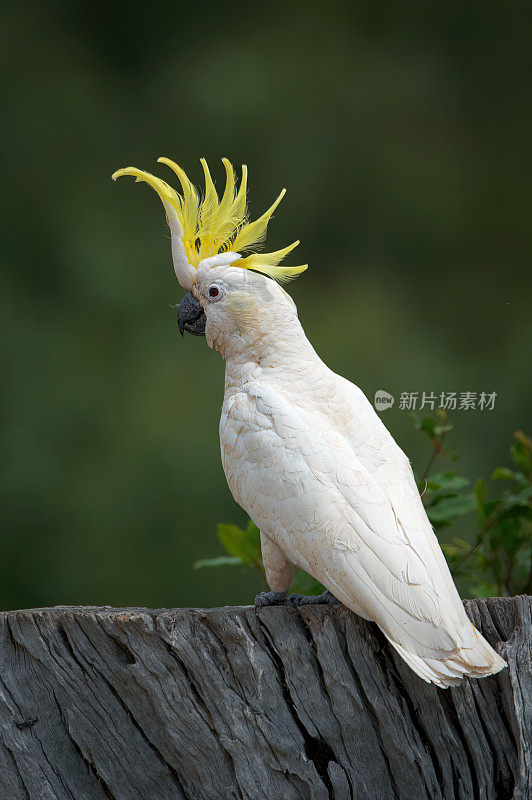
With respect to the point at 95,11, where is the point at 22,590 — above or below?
below

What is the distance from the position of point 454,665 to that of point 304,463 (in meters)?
0.50

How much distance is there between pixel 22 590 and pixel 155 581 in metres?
0.82

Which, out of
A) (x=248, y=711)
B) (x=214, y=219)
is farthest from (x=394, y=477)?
(x=214, y=219)

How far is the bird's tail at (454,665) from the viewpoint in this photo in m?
1.53

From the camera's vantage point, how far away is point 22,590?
5.20 metres

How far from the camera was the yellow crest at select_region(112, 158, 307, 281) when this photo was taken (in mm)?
2182

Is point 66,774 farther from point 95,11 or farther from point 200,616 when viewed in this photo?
point 95,11

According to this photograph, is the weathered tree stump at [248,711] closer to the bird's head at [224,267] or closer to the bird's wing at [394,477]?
the bird's wing at [394,477]

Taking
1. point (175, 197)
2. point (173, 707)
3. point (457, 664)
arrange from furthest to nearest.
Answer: point (175, 197), point (173, 707), point (457, 664)

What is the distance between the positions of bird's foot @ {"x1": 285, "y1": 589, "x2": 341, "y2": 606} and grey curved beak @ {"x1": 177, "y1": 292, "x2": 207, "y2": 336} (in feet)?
2.44

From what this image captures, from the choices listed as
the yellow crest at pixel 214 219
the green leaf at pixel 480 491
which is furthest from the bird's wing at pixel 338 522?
the green leaf at pixel 480 491

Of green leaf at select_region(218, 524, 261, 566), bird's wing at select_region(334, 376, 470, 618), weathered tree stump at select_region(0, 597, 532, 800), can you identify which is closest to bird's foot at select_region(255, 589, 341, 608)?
weathered tree stump at select_region(0, 597, 532, 800)

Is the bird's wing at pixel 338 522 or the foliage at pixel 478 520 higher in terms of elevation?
the bird's wing at pixel 338 522

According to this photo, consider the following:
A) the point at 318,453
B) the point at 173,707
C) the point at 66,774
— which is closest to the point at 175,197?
the point at 318,453
